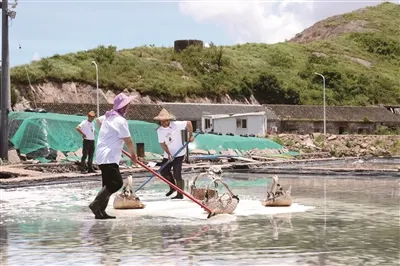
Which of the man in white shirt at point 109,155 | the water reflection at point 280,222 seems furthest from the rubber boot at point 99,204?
the water reflection at point 280,222

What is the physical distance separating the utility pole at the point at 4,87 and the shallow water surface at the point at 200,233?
34.7ft

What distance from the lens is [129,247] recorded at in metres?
7.91

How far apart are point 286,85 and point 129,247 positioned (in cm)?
7327

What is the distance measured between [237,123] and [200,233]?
47635 millimetres

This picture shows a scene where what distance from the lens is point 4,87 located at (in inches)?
981

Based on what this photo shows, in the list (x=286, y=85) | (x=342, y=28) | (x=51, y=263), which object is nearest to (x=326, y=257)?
(x=51, y=263)

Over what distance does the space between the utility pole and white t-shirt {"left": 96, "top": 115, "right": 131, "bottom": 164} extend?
14602 mm

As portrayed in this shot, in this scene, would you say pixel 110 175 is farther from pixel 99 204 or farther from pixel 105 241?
pixel 105 241

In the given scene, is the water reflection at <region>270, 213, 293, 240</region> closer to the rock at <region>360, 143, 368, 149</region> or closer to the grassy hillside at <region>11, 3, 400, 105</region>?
the rock at <region>360, 143, 368, 149</region>

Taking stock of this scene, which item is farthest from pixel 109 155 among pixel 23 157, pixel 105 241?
pixel 23 157

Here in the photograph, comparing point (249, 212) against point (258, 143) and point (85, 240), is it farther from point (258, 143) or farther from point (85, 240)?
point (258, 143)

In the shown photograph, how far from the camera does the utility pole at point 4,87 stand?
24.5 m

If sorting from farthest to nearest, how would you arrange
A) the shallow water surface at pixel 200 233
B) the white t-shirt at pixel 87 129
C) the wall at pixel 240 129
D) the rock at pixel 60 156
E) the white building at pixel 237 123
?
the wall at pixel 240 129 < the white building at pixel 237 123 < the rock at pixel 60 156 < the white t-shirt at pixel 87 129 < the shallow water surface at pixel 200 233

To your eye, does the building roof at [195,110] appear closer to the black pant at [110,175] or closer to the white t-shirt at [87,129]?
the white t-shirt at [87,129]
